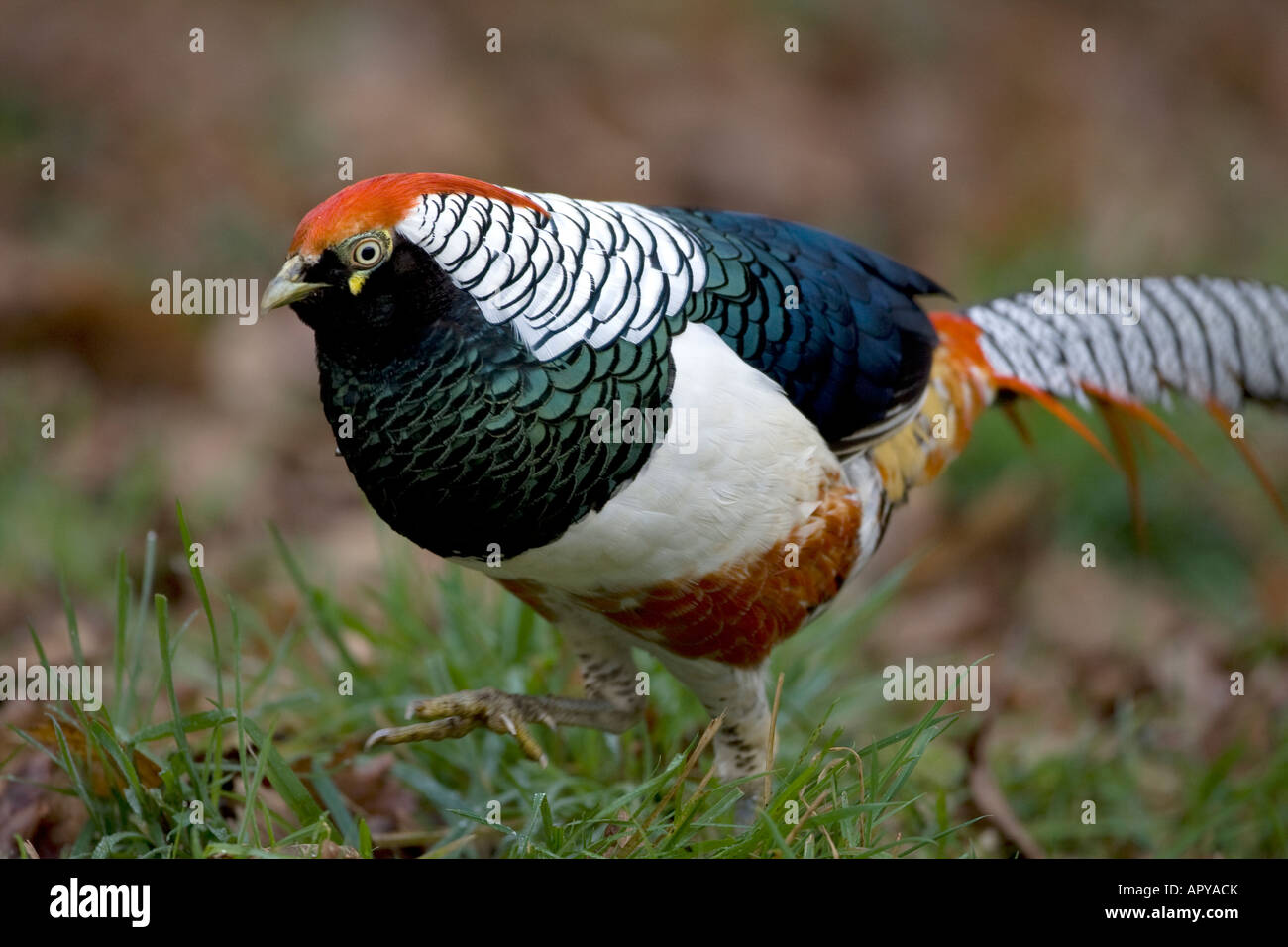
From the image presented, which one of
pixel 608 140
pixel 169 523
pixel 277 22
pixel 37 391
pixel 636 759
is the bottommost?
pixel 636 759

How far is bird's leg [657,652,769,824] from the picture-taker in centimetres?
279

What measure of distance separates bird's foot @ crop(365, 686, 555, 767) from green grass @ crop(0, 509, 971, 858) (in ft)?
0.59

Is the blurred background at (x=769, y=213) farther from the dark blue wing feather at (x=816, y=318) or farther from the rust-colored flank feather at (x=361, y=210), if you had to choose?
the rust-colored flank feather at (x=361, y=210)

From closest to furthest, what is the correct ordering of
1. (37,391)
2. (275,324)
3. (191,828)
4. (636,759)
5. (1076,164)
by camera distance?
(191,828) → (636,759) → (37,391) → (275,324) → (1076,164)

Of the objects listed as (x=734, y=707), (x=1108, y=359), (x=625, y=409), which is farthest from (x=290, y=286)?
(x=1108, y=359)

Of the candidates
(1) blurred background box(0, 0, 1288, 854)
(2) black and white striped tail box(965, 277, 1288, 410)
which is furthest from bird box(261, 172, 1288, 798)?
(1) blurred background box(0, 0, 1288, 854)

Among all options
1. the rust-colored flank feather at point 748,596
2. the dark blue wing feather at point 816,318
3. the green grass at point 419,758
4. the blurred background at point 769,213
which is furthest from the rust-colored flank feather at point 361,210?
the blurred background at point 769,213

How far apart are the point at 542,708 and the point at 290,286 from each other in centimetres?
112

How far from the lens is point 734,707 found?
2875mm

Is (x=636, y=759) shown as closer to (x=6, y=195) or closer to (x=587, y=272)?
(x=587, y=272)

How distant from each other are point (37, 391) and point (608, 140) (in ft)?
12.3

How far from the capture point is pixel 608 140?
7.90 metres

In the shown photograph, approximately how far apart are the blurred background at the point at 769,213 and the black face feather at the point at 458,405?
1260 millimetres

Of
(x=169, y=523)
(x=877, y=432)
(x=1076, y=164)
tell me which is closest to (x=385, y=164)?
(x=169, y=523)
